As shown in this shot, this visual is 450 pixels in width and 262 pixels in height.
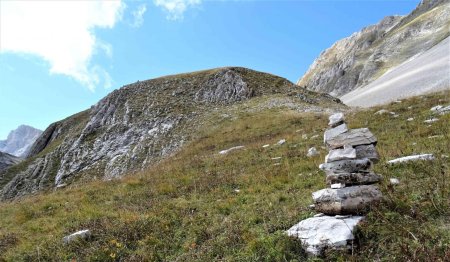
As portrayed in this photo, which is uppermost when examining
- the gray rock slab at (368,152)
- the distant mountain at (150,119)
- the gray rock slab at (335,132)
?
the distant mountain at (150,119)

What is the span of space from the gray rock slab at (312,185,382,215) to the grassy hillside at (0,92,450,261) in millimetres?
350

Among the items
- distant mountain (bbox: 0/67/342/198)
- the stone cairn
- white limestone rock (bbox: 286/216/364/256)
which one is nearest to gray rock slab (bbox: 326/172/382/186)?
the stone cairn

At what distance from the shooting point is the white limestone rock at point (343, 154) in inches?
356

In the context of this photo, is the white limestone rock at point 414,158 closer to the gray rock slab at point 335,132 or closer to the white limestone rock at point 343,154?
the gray rock slab at point 335,132

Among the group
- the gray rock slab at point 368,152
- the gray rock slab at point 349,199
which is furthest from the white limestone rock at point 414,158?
the gray rock slab at point 349,199

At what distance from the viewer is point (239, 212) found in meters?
11.0

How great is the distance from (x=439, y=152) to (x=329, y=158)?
15.2 feet

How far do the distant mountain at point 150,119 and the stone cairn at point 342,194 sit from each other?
89.3ft

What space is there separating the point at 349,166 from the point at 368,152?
869 mm

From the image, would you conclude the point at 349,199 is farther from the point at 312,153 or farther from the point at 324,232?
the point at 312,153

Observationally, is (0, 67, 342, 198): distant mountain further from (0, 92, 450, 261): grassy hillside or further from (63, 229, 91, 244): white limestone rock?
(63, 229, 91, 244): white limestone rock

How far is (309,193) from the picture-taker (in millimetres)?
11273

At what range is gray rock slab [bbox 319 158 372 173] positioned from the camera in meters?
8.75

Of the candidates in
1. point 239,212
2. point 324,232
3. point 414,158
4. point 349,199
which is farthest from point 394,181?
point 239,212
